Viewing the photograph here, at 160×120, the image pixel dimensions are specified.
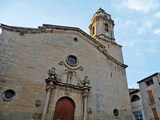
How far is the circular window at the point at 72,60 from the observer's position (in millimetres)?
→ 11356

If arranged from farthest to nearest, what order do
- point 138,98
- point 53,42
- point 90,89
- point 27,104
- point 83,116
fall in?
point 138,98
point 53,42
point 90,89
point 83,116
point 27,104

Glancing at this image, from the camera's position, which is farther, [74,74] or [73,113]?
[74,74]

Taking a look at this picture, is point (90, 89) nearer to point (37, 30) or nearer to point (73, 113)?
point (73, 113)

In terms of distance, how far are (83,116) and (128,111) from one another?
4511mm

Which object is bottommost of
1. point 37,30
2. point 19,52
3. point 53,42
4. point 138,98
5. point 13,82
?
point 13,82

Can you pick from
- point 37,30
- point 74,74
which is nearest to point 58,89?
point 74,74

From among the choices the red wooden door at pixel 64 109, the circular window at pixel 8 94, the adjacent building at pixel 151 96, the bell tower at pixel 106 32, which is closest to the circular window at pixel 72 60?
the red wooden door at pixel 64 109

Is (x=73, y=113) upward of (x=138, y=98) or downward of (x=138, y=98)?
downward

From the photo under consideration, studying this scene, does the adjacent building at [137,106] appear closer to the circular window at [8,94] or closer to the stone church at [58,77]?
the stone church at [58,77]

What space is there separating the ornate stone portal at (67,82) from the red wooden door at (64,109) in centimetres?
58

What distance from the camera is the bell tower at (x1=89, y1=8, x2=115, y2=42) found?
1673 centimetres

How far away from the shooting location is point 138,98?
54.0ft

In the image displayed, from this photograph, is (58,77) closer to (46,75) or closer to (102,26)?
(46,75)

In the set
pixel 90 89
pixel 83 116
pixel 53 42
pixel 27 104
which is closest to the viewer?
pixel 27 104
